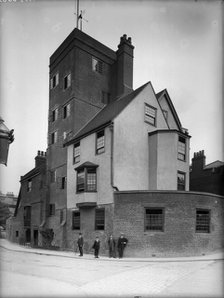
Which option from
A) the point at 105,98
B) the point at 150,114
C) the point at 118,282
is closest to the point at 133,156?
the point at 150,114

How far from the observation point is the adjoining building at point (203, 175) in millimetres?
32344

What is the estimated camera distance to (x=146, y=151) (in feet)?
84.0

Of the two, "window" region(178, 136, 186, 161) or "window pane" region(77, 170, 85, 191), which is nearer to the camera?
"window pane" region(77, 170, 85, 191)

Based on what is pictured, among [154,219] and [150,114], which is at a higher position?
[150,114]

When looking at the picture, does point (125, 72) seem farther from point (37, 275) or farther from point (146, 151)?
point (37, 275)

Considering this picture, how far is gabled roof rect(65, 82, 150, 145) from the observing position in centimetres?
2501

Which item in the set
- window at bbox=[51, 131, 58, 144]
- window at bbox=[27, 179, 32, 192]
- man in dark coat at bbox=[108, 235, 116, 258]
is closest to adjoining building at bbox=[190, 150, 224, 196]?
man in dark coat at bbox=[108, 235, 116, 258]

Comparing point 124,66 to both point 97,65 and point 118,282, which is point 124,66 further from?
point 118,282

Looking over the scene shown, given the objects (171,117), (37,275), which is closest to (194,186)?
(171,117)

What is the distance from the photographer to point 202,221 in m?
22.2

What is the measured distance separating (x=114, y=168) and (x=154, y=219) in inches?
182

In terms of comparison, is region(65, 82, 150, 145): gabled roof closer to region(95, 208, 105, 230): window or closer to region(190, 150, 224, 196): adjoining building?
region(95, 208, 105, 230): window

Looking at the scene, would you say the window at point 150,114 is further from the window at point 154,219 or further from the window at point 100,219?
the window at point 100,219

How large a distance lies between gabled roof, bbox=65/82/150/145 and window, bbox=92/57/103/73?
3.89m
